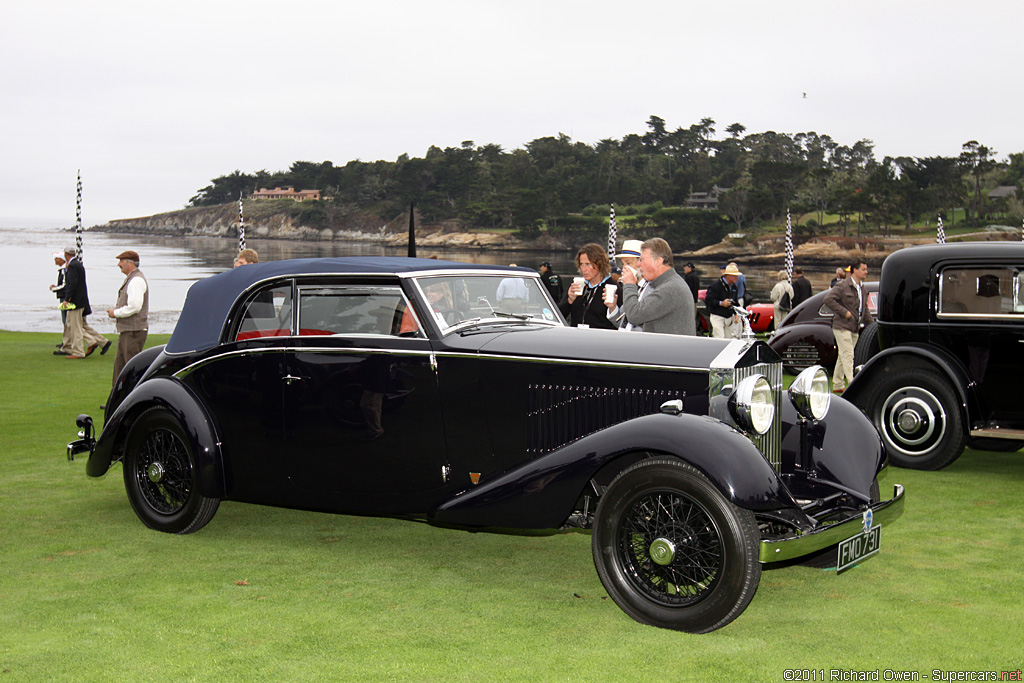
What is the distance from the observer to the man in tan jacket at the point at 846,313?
1202 cm

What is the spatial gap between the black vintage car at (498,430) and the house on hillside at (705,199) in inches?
4607

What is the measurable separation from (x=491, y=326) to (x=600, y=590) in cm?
161

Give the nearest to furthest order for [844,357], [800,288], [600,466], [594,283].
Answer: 1. [600,466]
2. [594,283]
3. [844,357]
4. [800,288]

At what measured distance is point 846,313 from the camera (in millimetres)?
12000

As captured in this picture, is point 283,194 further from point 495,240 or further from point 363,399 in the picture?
point 363,399

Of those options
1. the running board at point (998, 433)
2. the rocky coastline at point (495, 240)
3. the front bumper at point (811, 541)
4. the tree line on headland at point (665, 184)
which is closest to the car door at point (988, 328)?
the running board at point (998, 433)

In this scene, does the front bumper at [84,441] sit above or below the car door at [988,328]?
below

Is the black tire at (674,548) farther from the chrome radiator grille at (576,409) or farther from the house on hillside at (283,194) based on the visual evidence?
the house on hillside at (283,194)

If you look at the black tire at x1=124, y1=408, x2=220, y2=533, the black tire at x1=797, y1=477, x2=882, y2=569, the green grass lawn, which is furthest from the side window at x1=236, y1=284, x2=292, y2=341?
the black tire at x1=797, y1=477, x2=882, y2=569

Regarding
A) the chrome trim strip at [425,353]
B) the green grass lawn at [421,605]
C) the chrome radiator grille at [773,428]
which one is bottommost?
the green grass lawn at [421,605]

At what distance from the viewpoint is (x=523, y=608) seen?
430 cm

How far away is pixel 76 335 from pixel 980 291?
46.7ft

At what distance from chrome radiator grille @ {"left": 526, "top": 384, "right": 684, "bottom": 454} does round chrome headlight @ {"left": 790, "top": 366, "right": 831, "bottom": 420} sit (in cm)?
75

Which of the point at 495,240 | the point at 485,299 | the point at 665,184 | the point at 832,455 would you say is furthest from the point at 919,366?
the point at 665,184
